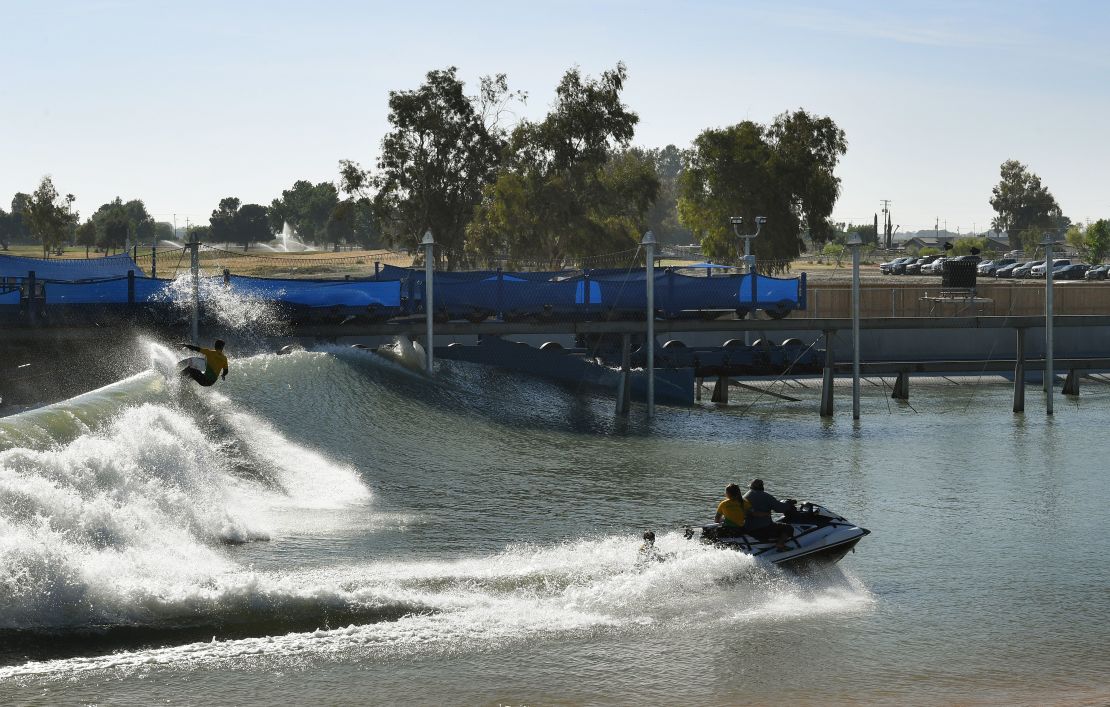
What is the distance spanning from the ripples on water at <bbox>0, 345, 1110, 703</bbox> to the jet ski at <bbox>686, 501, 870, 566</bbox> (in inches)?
14.9

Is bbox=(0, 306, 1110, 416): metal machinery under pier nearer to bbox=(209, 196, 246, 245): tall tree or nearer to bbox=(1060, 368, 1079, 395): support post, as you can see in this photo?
bbox=(1060, 368, 1079, 395): support post

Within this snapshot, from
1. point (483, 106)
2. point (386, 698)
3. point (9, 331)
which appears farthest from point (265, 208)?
point (386, 698)

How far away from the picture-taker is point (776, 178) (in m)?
83.4

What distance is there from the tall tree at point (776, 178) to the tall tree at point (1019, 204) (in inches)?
3875

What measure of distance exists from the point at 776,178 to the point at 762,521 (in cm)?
6400

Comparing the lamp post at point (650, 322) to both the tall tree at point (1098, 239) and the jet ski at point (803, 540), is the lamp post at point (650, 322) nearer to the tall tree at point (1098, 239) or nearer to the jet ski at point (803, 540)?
the jet ski at point (803, 540)

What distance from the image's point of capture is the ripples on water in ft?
56.9

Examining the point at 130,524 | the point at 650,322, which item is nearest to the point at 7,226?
the point at 650,322

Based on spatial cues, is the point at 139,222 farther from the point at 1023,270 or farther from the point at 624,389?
the point at 624,389

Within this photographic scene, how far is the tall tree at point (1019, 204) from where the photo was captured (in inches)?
6865

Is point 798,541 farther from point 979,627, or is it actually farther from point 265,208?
point 265,208

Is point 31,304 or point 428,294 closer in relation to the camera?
point 31,304

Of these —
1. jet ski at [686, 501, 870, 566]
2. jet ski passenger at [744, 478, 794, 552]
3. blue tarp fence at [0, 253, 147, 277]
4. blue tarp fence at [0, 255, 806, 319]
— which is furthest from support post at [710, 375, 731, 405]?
jet ski passenger at [744, 478, 794, 552]

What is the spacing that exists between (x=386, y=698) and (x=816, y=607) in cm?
779
